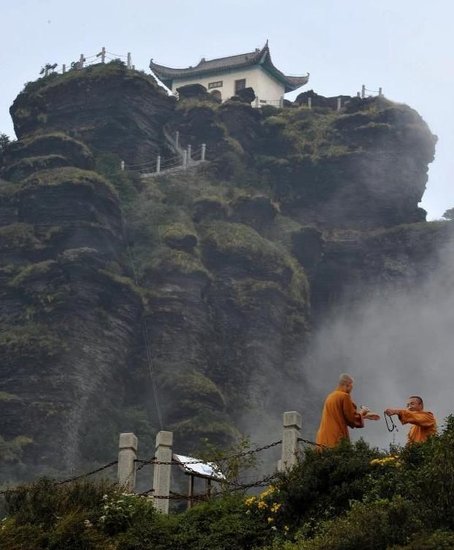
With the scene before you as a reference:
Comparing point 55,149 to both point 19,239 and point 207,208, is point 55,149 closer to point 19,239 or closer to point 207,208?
point 19,239

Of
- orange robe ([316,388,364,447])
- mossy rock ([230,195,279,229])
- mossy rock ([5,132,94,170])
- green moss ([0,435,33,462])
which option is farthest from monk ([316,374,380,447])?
mossy rock ([5,132,94,170])

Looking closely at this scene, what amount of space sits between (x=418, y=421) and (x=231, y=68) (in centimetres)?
8993

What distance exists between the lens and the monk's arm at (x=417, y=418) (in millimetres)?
25500

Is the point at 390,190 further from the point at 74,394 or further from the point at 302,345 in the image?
the point at 74,394

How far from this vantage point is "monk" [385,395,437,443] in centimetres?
2553

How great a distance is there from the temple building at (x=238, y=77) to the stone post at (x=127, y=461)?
276 feet

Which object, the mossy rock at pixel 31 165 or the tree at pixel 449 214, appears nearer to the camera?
the mossy rock at pixel 31 165

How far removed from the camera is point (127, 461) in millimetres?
28547

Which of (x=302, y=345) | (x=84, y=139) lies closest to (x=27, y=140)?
(x=84, y=139)

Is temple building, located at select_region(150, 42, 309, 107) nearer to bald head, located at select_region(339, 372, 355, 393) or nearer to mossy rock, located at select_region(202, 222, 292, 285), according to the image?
mossy rock, located at select_region(202, 222, 292, 285)

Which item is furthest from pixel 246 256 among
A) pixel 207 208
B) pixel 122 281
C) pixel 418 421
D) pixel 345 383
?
pixel 418 421

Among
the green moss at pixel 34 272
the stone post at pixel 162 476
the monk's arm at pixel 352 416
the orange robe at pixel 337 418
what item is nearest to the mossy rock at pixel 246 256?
the green moss at pixel 34 272

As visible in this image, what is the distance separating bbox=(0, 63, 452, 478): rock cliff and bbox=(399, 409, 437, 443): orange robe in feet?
166

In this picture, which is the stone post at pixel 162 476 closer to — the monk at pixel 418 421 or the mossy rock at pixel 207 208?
the monk at pixel 418 421
